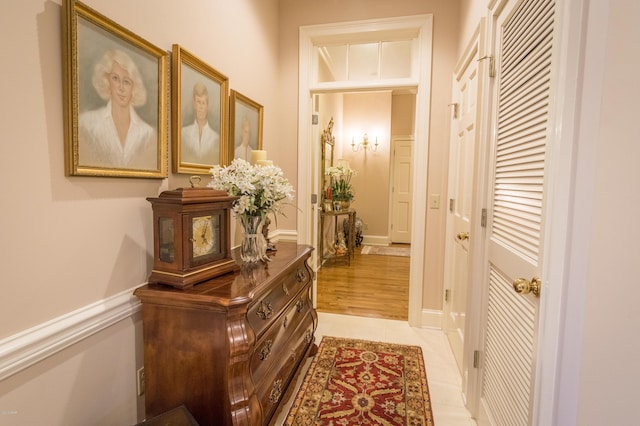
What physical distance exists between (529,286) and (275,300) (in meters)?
1.09

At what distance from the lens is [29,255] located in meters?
0.94

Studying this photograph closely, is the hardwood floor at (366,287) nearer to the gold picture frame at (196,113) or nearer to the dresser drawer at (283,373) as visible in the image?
the dresser drawer at (283,373)

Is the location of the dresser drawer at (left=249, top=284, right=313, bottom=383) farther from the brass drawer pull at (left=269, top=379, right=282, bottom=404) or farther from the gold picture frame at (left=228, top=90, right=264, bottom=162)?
the gold picture frame at (left=228, top=90, right=264, bottom=162)

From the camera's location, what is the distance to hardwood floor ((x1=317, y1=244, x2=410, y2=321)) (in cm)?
327

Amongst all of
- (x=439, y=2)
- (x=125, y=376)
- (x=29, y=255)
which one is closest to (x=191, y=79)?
(x=29, y=255)

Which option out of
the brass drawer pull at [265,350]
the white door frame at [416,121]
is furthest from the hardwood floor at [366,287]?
the brass drawer pull at [265,350]

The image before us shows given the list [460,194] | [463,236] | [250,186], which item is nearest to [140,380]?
[250,186]

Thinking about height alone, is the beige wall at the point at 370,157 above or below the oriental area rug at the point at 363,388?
above

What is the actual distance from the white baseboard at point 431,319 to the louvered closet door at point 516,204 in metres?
1.20

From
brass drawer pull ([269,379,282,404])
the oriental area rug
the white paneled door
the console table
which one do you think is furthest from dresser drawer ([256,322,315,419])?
the console table

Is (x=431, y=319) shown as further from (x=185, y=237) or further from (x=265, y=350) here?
(x=185, y=237)

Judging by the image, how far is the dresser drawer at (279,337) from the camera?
55.4 inches

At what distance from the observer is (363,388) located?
198 centimetres

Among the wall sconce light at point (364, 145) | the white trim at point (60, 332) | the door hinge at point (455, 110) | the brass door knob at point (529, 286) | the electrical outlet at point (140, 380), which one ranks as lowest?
the electrical outlet at point (140, 380)
